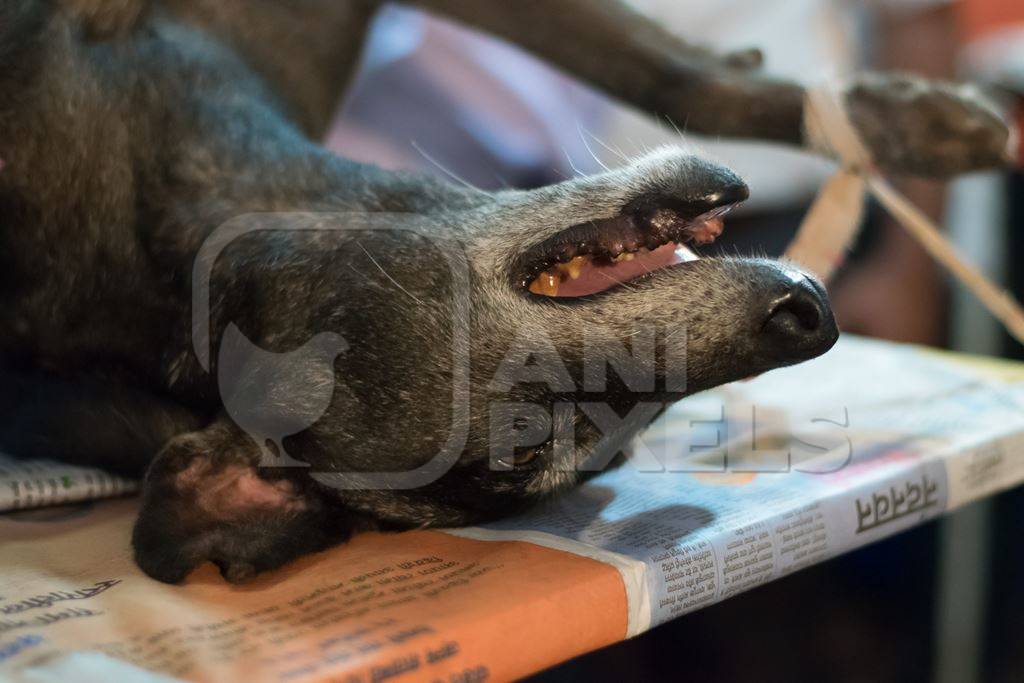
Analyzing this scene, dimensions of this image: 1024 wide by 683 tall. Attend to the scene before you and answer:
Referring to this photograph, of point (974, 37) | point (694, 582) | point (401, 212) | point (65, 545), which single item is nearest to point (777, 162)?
point (974, 37)

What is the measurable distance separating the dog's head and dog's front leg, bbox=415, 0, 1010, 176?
2.26ft

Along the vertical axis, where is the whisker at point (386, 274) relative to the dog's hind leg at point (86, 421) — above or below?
above

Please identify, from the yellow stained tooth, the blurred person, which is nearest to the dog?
the yellow stained tooth

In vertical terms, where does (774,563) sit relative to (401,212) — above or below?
below

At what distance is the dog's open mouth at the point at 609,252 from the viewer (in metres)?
1.24

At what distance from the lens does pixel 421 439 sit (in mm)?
1189

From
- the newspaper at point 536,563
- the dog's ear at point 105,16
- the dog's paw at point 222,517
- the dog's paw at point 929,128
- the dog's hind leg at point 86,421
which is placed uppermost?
the dog's ear at point 105,16

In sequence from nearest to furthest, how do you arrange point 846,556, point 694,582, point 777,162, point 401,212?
1. point 694,582
2. point 401,212
3. point 846,556
4. point 777,162

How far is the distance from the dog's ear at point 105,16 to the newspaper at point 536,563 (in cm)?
63

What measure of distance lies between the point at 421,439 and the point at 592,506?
265 mm

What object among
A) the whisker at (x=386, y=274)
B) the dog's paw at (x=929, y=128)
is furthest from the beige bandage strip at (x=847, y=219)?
the whisker at (x=386, y=274)

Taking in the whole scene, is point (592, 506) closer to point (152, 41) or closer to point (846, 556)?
point (846, 556)

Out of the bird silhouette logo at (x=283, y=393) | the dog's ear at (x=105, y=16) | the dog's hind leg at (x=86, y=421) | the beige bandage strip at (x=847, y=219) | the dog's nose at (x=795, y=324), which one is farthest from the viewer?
the beige bandage strip at (x=847, y=219)

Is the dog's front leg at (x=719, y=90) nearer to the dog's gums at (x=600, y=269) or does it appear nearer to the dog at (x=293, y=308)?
the dog at (x=293, y=308)
